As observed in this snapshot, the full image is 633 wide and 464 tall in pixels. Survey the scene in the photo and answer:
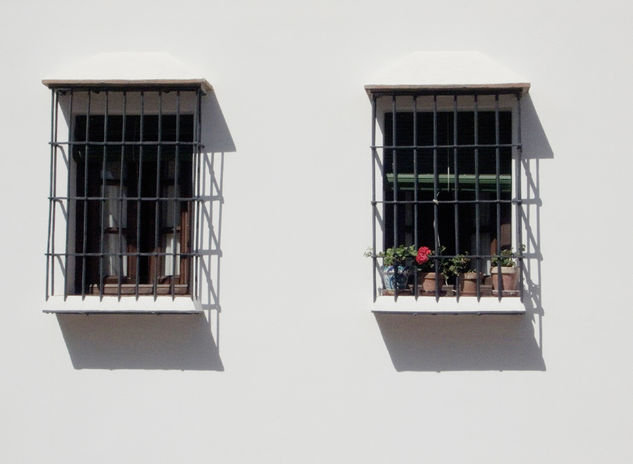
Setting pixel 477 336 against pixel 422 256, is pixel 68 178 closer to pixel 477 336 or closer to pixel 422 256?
pixel 422 256

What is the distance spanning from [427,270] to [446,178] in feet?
2.07

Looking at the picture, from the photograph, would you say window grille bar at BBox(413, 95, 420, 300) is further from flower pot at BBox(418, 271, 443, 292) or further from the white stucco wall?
the white stucco wall

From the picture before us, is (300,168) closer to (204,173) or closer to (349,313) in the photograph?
(204,173)

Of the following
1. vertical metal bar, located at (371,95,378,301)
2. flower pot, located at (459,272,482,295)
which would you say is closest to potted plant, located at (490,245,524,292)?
flower pot, located at (459,272,482,295)

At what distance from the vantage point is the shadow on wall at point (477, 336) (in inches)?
207

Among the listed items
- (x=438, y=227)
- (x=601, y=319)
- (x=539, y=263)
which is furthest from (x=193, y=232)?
(x=601, y=319)

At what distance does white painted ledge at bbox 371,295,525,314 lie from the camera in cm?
513

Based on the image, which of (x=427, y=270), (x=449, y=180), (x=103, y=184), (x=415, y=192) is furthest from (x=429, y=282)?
(x=103, y=184)

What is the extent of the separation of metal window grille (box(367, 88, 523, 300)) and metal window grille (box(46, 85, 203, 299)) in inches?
49.0

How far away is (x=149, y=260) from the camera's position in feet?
18.6

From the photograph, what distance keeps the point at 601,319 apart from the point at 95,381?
330 centimetres

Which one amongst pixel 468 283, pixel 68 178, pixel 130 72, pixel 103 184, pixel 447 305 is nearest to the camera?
pixel 447 305

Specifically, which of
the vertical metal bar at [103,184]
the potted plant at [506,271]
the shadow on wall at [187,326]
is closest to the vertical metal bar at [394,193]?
the potted plant at [506,271]

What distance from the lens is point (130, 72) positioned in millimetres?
5414
